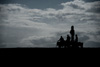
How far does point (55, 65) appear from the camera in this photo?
1258 cm

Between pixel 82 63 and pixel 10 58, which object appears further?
pixel 10 58

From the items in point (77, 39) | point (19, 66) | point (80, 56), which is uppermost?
point (77, 39)

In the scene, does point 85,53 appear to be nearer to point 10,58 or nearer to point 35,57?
point 35,57

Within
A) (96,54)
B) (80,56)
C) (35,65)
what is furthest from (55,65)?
(96,54)

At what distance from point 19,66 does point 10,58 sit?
2172 millimetres

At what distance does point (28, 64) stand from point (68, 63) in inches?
155

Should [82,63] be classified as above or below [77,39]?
below

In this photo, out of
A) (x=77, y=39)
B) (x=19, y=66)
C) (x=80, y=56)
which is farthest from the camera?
(x=77, y=39)

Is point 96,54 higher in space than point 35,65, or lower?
higher

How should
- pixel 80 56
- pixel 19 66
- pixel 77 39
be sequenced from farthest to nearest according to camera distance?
pixel 77 39, pixel 80 56, pixel 19 66

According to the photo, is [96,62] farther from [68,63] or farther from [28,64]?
[28,64]

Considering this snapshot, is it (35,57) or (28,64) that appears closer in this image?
(28,64)

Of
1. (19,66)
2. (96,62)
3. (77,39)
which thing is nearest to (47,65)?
(19,66)

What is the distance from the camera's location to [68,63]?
12695 millimetres
